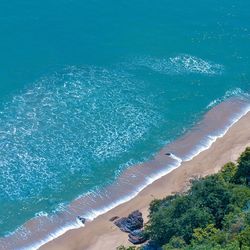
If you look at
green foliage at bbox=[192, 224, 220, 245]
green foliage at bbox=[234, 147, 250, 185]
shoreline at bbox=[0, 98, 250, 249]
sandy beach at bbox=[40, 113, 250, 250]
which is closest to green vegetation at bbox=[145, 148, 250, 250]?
green foliage at bbox=[192, 224, 220, 245]

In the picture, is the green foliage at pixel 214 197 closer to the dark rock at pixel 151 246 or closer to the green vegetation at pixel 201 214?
the green vegetation at pixel 201 214

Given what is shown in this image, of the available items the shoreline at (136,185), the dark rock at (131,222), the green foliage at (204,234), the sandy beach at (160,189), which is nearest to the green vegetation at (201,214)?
the green foliage at (204,234)

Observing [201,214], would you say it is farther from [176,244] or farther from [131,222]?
[131,222]

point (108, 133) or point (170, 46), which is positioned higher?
point (170, 46)

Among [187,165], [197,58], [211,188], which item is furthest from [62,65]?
[211,188]

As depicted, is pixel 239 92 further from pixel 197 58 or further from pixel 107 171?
pixel 107 171

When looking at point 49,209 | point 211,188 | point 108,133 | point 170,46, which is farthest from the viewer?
point 170,46
